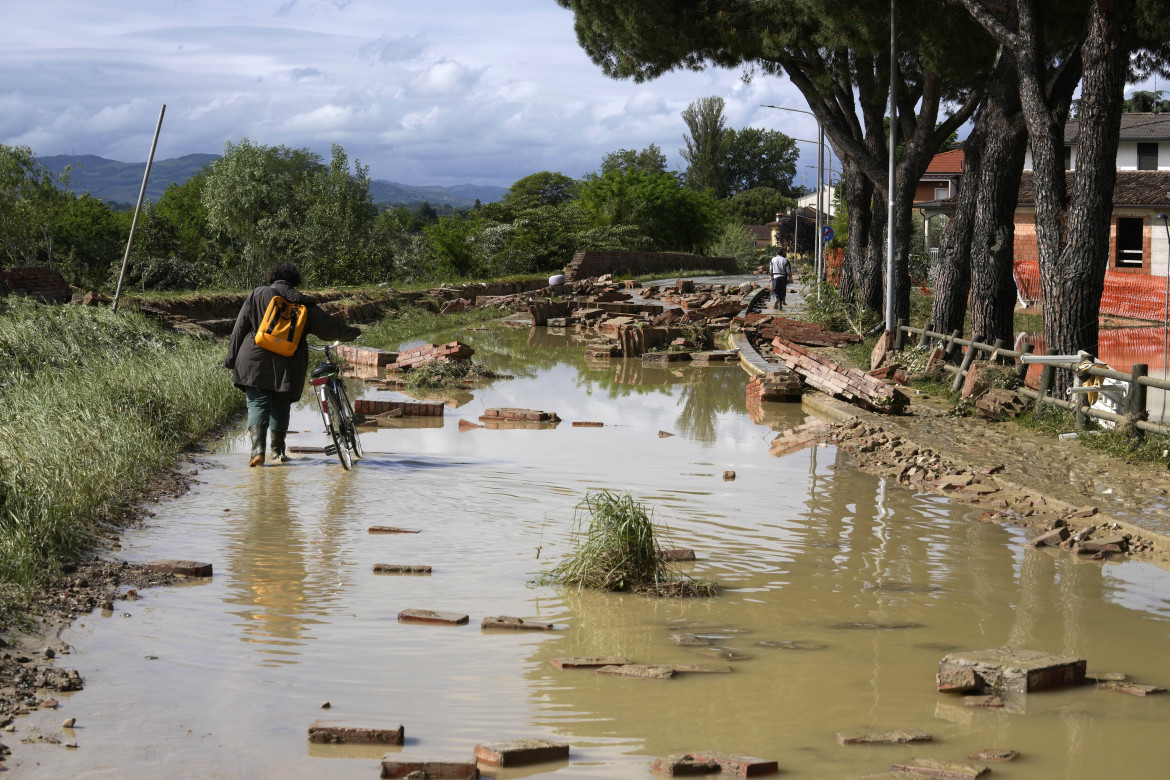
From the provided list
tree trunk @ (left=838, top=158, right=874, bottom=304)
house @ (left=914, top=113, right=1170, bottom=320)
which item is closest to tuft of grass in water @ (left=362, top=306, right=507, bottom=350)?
tree trunk @ (left=838, top=158, right=874, bottom=304)

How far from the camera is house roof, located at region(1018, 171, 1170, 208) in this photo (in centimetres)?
3500

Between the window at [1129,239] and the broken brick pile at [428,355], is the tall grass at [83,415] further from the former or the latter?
the window at [1129,239]

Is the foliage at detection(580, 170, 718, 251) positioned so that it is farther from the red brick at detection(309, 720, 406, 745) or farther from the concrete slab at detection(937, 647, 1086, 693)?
the red brick at detection(309, 720, 406, 745)

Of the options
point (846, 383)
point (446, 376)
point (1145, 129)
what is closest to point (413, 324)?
point (446, 376)

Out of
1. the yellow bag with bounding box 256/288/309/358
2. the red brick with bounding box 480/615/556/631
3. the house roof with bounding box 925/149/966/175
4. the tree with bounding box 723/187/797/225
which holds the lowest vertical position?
the red brick with bounding box 480/615/556/631

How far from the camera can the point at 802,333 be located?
918 inches

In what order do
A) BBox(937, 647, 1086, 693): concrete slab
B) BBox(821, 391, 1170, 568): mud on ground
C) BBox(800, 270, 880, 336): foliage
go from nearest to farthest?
A: 1. BBox(937, 647, 1086, 693): concrete slab
2. BBox(821, 391, 1170, 568): mud on ground
3. BBox(800, 270, 880, 336): foliage

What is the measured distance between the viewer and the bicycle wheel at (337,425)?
1010 centimetres

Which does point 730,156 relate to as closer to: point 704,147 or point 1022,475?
point 704,147

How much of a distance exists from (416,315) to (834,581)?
2455cm

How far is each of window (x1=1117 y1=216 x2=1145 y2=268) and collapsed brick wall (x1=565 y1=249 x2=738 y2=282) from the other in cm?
2078

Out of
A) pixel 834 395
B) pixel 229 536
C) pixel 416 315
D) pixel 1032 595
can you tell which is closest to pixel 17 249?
pixel 416 315

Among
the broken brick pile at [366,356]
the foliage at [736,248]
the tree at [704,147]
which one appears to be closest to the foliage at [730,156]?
the tree at [704,147]

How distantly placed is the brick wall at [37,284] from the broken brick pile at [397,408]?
841cm
